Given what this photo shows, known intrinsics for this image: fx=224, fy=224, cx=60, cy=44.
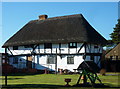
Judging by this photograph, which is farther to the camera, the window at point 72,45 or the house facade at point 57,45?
the window at point 72,45

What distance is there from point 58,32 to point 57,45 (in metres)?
2.24

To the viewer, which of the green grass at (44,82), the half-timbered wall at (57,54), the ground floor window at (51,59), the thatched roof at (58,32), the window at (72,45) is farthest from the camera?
the ground floor window at (51,59)

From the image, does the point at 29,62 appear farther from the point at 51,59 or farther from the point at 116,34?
the point at 116,34

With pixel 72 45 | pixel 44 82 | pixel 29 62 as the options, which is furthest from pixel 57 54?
pixel 44 82

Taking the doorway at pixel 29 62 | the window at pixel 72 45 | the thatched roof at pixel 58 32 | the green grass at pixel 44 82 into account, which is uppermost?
the thatched roof at pixel 58 32

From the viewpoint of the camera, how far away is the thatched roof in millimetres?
33625

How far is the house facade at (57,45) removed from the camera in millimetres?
33219

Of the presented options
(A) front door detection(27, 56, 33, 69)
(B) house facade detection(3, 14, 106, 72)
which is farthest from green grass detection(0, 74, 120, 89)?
(A) front door detection(27, 56, 33, 69)

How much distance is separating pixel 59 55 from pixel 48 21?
7.89 metres

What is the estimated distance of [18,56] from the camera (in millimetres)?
37719

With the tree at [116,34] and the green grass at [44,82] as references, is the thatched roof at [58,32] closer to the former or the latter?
the green grass at [44,82]

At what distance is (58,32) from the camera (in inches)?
1390

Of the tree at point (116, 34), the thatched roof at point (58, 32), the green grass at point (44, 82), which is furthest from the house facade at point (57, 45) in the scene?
the tree at point (116, 34)

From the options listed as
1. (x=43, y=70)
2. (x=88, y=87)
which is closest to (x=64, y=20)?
(x=43, y=70)
